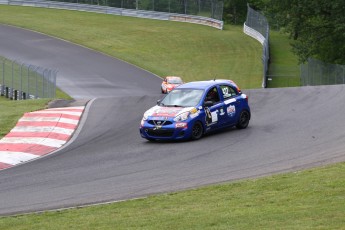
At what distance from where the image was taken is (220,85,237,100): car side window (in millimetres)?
22133

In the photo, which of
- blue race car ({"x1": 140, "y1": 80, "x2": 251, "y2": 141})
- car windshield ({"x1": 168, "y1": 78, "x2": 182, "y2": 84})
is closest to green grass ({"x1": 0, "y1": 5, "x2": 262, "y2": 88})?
car windshield ({"x1": 168, "y1": 78, "x2": 182, "y2": 84})

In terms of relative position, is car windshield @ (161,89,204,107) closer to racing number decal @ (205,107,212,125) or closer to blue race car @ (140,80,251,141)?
blue race car @ (140,80,251,141)

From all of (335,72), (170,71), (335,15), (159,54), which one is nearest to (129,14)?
(159,54)

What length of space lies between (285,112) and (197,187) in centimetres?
1054

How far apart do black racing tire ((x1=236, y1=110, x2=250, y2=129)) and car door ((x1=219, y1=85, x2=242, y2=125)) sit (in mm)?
181

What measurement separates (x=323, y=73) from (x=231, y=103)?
2422 cm

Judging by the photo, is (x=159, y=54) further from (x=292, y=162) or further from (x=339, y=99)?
(x=292, y=162)

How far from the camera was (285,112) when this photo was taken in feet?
80.2

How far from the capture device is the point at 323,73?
1777 inches

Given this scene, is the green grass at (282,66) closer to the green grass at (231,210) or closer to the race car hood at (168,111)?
the race car hood at (168,111)

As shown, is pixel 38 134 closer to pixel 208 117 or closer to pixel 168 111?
pixel 168 111

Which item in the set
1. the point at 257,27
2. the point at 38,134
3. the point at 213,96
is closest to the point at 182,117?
the point at 213,96

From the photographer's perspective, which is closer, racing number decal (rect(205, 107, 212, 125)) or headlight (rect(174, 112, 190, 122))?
headlight (rect(174, 112, 190, 122))

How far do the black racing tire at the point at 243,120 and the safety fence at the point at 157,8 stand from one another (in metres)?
51.8
